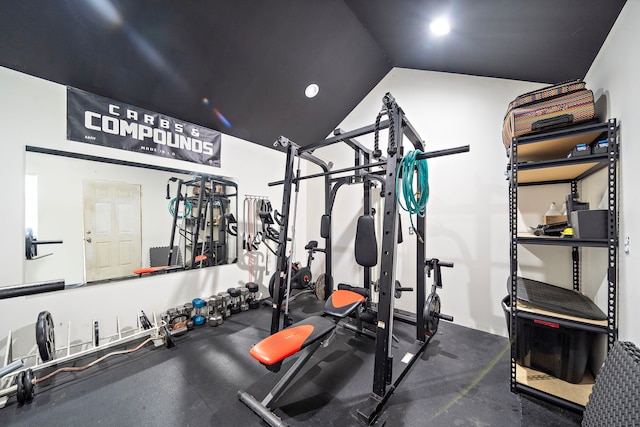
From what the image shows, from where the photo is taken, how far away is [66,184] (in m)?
2.16

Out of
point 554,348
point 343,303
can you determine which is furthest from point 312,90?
point 554,348

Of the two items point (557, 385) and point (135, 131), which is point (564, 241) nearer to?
point (557, 385)

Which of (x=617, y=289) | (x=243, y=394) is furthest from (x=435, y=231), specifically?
(x=243, y=394)

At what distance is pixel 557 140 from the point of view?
1.71m

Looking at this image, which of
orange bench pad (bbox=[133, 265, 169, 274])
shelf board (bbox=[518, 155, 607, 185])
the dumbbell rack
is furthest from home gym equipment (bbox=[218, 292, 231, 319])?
shelf board (bbox=[518, 155, 607, 185])

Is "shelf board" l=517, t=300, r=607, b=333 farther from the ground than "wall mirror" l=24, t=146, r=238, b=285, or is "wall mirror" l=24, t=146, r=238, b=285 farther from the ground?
"wall mirror" l=24, t=146, r=238, b=285

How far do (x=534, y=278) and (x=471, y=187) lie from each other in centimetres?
119

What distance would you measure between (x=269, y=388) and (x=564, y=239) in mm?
2502

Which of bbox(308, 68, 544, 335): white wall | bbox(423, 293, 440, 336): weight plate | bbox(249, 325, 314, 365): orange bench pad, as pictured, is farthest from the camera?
bbox(308, 68, 544, 335): white wall

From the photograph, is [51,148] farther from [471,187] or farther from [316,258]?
[471,187]

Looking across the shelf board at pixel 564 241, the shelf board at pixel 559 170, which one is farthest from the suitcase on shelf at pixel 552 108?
the shelf board at pixel 564 241

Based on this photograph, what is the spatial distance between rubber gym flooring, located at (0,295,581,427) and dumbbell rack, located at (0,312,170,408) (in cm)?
12

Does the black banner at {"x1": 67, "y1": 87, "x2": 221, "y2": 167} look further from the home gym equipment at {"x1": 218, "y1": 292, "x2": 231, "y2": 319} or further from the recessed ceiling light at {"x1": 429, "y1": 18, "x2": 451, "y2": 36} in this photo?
the recessed ceiling light at {"x1": 429, "y1": 18, "x2": 451, "y2": 36}

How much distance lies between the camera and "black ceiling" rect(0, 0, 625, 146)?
67.4 inches
